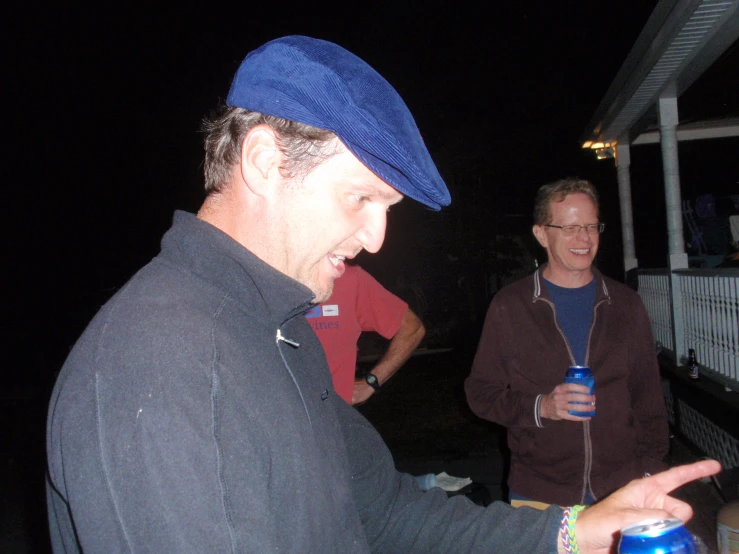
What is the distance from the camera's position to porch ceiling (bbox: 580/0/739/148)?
4879mm

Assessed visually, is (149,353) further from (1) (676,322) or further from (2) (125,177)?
(2) (125,177)

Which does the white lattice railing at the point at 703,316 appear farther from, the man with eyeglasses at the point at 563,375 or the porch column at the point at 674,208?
the man with eyeglasses at the point at 563,375

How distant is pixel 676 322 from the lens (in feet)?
22.6

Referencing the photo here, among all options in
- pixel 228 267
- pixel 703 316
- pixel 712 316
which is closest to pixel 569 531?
pixel 228 267

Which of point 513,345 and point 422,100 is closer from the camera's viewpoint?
point 513,345

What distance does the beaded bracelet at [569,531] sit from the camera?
1610mm

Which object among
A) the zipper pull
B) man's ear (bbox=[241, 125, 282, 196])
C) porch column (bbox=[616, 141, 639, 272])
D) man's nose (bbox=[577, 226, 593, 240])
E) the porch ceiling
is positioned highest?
the porch ceiling

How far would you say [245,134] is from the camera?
127 cm

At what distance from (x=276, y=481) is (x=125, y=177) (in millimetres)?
20415

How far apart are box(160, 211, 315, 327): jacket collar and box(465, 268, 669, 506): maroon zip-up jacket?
2084 mm

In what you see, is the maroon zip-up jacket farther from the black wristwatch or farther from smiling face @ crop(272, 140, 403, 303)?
smiling face @ crop(272, 140, 403, 303)

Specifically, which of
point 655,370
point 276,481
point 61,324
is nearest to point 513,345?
point 655,370

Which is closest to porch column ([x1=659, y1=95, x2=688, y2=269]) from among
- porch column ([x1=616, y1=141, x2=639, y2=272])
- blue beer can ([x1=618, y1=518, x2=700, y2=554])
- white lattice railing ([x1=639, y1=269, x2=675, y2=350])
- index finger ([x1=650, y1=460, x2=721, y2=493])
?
white lattice railing ([x1=639, y1=269, x2=675, y2=350])

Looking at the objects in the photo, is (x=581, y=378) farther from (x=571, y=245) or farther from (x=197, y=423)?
(x=197, y=423)
